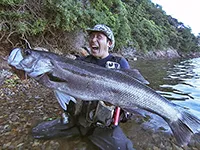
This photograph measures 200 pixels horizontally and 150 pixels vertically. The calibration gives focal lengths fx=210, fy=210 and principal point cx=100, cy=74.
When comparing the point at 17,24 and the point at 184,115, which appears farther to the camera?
the point at 17,24

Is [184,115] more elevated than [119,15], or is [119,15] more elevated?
[119,15]

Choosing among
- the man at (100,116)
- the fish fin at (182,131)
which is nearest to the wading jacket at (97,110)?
the man at (100,116)

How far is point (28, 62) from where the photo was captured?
2457mm

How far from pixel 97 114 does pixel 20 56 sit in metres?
1.41

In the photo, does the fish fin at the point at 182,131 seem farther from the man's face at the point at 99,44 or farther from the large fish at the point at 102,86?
the man's face at the point at 99,44

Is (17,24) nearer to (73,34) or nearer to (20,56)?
(73,34)

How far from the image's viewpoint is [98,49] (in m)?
3.52

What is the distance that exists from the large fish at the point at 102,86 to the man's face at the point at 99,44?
91cm

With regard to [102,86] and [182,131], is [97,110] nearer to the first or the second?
[102,86]

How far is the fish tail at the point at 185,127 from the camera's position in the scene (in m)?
2.54

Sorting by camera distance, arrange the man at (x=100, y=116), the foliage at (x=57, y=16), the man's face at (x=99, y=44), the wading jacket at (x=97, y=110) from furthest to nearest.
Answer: the foliage at (x=57, y=16) < the man's face at (x=99, y=44) < the man at (x=100, y=116) < the wading jacket at (x=97, y=110)

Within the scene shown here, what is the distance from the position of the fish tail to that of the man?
3.13 ft

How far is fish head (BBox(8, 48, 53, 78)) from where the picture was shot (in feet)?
8.05

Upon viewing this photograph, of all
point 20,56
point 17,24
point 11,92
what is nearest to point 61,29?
point 17,24
